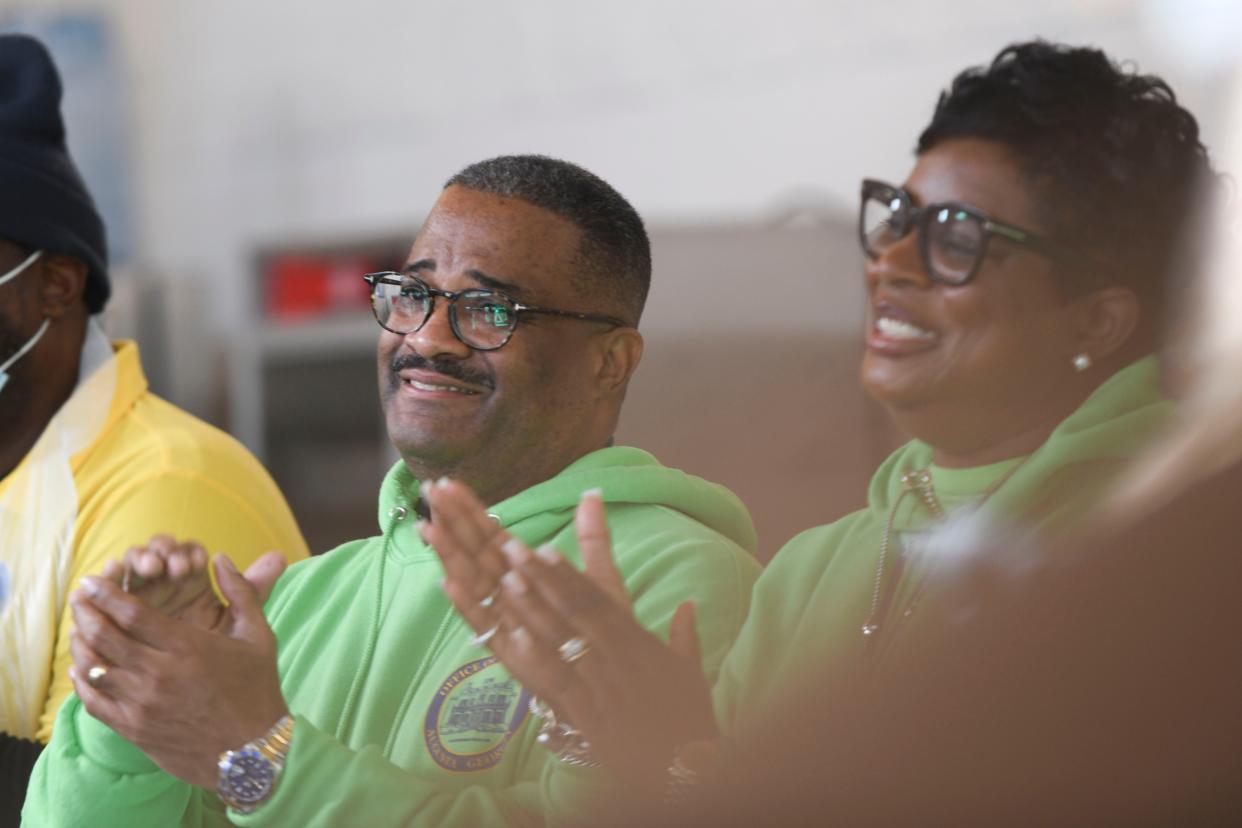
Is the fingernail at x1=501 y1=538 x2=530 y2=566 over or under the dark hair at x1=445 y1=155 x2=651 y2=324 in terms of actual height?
under

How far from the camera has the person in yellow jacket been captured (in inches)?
53.9

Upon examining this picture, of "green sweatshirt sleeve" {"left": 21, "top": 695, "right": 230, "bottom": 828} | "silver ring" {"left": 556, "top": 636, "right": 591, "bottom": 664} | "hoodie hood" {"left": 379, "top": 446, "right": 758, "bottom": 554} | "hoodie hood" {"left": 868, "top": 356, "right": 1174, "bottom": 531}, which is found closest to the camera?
"hoodie hood" {"left": 868, "top": 356, "right": 1174, "bottom": 531}

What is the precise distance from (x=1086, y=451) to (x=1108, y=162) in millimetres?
134

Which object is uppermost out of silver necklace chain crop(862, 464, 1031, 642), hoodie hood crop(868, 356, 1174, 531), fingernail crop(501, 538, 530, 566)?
hoodie hood crop(868, 356, 1174, 531)

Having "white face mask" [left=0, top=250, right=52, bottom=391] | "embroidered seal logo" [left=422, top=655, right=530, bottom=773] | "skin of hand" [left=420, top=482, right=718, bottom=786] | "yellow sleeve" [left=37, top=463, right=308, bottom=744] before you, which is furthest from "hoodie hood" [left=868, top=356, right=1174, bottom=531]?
"white face mask" [left=0, top=250, right=52, bottom=391]

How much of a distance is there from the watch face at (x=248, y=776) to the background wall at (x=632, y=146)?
229 mm

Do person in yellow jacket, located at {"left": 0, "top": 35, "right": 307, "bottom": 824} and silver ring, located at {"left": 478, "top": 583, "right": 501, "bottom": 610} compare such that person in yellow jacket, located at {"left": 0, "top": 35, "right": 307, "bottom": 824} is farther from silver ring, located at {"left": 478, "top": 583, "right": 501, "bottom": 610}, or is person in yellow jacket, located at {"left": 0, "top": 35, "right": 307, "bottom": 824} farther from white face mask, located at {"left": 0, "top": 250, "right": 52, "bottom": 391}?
silver ring, located at {"left": 478, "top": 583, "right": 501, "bottom": 610}

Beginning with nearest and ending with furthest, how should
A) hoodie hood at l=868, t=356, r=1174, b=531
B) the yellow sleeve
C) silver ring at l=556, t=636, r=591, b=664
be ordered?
hoodie hood at l=868, t=356, r=1174, b=531 → silver ring at l=556, t=636, r=591, b=664 → the yellow sleeve

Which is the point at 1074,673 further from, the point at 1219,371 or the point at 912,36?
the point at 912,36

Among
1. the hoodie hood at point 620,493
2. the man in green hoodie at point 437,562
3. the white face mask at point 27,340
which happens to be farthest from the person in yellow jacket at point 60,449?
the hoodie hood at point 620,493

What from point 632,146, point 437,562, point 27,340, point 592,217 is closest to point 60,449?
point 27,340

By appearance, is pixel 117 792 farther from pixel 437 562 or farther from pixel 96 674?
pixel 437 562

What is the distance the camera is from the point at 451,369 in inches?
39.8

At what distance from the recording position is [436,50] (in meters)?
4.29
